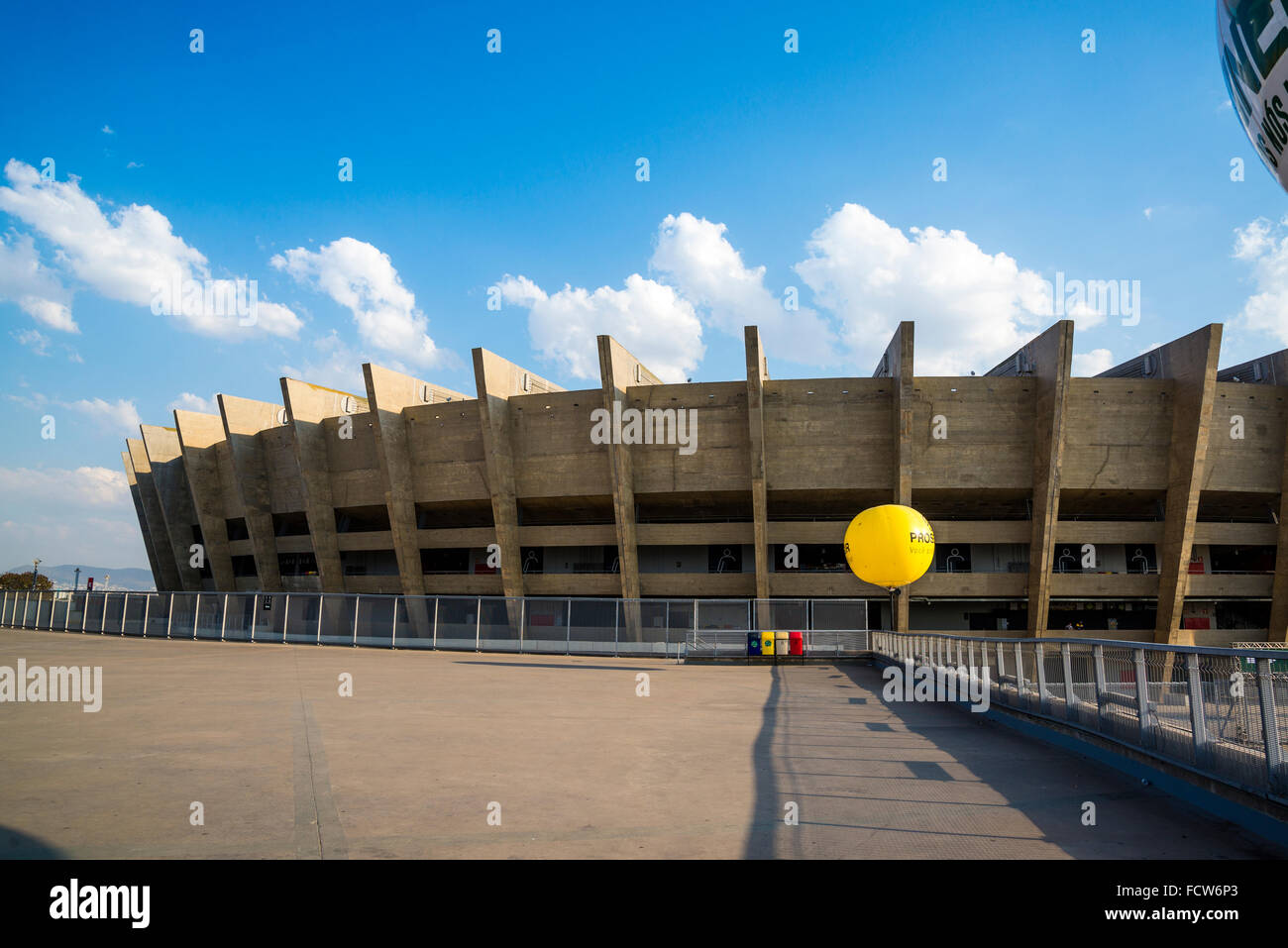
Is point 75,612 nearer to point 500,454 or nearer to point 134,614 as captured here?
point 134,614

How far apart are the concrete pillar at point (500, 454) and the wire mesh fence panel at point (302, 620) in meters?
9.43

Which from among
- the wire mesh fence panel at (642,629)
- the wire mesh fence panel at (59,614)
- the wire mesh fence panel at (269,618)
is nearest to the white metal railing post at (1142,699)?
the wire mesh fence panel at (642,629)

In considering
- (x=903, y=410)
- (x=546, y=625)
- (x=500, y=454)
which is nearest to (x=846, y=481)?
(x=903, y=410)

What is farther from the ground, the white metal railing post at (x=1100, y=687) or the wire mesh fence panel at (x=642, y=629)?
the white metal railing post at (x=1100, y=687)

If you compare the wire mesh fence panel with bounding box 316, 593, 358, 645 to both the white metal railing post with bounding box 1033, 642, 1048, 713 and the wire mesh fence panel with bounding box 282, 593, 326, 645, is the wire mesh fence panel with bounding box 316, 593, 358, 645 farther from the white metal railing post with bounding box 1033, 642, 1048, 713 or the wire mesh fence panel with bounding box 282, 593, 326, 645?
the white metal railing post with bounding box 1033, 642, 1048, 713

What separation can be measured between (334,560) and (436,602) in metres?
15.9

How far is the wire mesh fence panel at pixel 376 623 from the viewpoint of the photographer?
28656 millimetres

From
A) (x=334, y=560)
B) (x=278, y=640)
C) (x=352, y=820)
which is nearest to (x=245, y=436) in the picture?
(x=334, y=560)

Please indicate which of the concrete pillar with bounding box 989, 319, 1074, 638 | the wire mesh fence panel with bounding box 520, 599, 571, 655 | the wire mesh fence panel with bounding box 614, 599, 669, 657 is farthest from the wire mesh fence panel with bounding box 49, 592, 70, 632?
the concrete pillar with bounding box 989, 319, 1074, 638

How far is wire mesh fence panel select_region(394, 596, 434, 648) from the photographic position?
28.5 m

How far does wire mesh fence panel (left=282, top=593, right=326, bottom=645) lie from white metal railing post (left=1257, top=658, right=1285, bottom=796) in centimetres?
2974

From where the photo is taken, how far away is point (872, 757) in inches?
337

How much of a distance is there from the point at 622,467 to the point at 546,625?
943cm

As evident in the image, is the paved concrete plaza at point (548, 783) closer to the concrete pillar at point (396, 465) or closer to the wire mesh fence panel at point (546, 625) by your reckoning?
the wire mesh fence panel at point (546, 625)
